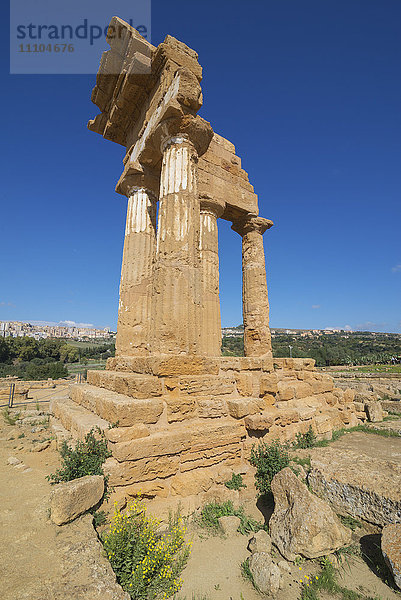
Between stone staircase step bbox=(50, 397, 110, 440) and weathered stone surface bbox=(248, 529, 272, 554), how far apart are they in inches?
91.6

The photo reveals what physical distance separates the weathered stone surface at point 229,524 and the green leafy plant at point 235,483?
0.72m

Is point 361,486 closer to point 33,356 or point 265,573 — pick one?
point 265,573

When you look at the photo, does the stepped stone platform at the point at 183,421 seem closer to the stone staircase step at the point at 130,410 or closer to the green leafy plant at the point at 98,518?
the stone staircase step at the point at 130,410

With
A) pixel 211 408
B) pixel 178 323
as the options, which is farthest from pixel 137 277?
pixel 211 408

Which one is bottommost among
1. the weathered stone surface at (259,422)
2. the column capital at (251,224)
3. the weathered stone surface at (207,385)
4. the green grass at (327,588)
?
the green grass at (327,588)

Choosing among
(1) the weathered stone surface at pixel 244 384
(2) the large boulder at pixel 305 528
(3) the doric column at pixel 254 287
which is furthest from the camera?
(3) the doric column at pixel 254 287

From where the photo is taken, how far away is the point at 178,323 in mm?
5477

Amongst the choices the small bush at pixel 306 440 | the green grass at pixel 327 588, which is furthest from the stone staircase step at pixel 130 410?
the small bush at pixel 306 440

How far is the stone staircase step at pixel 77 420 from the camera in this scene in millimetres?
4461

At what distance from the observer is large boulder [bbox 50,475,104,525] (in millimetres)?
2949

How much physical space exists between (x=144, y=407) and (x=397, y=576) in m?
3.21

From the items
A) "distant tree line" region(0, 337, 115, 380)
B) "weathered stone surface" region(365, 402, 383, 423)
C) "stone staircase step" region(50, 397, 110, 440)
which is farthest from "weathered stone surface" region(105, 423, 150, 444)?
"distant tree line" region(0, 337, 115, 380)

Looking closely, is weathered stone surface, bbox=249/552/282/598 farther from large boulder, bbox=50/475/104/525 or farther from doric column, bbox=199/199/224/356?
doric column, bbox=199/199/224/356

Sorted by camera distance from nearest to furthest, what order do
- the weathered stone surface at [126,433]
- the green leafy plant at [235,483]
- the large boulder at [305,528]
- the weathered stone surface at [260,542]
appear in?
the large boulder at [305,528] < the weathered stone surface at [260,542] < the weathered stone surface at [126,433] < the green leafy plant at [235,483]
